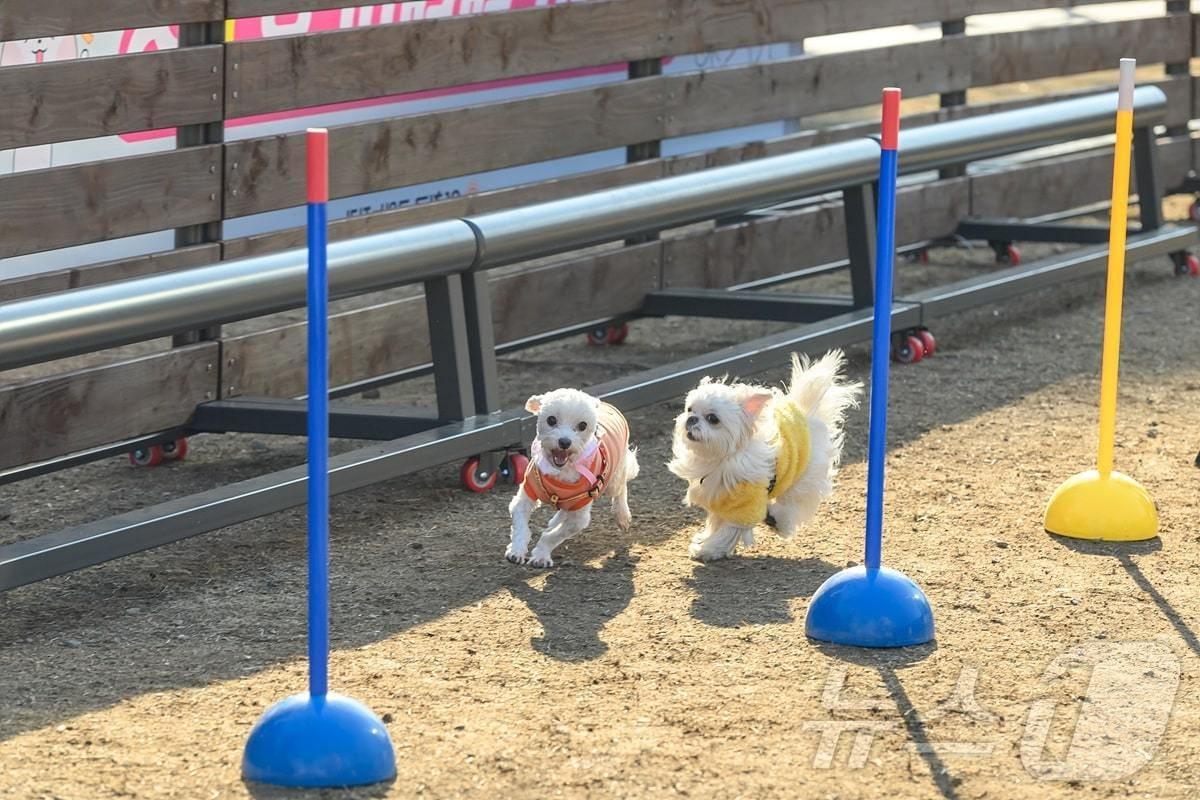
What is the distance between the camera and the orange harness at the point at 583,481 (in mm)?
4926

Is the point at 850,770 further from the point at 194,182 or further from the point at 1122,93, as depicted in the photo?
the point at 194,182

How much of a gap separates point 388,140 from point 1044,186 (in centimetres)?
512

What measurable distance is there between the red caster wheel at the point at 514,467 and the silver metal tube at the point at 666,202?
61 centimetres

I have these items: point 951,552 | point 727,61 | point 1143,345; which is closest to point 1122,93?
point 951,552

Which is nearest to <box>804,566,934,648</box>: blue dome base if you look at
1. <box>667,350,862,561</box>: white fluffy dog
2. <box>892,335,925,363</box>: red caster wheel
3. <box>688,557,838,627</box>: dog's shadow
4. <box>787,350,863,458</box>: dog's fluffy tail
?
<box>688,557,838,627</box>: dog's shadow

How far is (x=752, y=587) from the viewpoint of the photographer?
486 centimetres

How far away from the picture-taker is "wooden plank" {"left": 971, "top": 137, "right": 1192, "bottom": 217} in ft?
33.1

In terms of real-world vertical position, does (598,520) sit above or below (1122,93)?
below

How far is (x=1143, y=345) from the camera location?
26.7 ft

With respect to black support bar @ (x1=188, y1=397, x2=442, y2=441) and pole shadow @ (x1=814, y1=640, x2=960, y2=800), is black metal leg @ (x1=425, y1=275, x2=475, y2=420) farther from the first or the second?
pole shadow @ (x1=814, y1=640, x2=960, y2=800)

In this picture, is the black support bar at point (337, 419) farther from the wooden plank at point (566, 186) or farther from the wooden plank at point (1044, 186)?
the wooden plank at point (1044, 186)

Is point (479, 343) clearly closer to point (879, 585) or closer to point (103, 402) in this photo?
point (103, 402)

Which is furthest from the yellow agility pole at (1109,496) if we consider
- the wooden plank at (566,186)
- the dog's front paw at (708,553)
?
the wooden plank at (566,186)

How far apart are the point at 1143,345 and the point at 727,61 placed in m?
3.50
